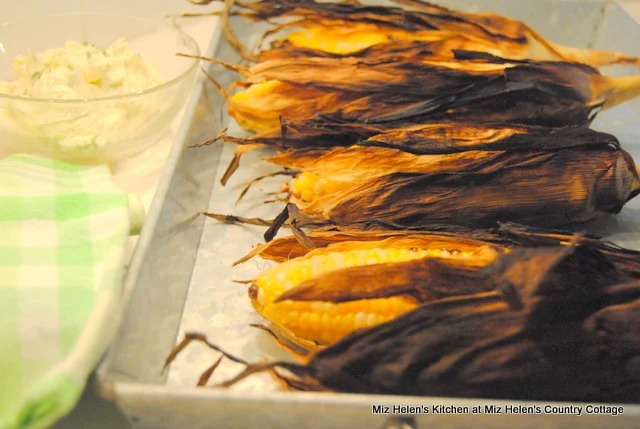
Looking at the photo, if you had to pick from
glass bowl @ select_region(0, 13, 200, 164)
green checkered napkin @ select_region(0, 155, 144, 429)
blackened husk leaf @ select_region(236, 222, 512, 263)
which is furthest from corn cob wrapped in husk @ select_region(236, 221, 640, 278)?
glass bowl @ select_region(0, 13, 200, 164)

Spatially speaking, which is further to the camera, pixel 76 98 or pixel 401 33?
pixel 401 33

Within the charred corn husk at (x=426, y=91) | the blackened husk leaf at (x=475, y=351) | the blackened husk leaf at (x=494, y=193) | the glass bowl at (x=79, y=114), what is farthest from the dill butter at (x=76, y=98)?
the blackened husk leaf at (x=475, y=351)

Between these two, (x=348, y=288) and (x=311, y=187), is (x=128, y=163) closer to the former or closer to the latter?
(x=311, y=187)

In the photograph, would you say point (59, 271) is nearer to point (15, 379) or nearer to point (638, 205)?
point (15, 379)

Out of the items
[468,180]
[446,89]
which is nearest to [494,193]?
[468,180]

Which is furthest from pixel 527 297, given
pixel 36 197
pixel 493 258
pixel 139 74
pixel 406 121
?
pixel 139 74

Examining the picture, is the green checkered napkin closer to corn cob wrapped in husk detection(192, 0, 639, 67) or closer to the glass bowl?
the glass bowl
